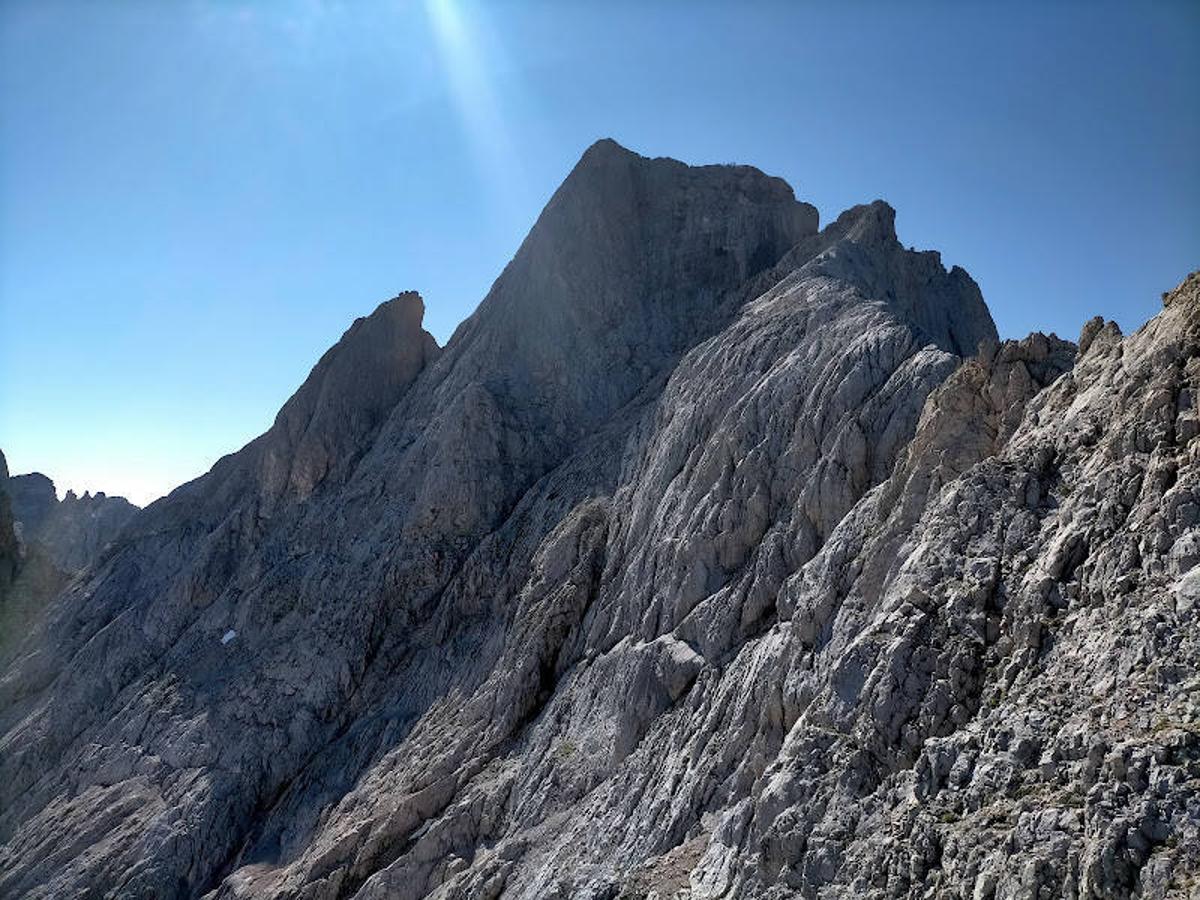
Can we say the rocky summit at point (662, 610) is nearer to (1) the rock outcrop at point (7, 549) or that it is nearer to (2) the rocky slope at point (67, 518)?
(1) the rock outcrop at point (7, 549)

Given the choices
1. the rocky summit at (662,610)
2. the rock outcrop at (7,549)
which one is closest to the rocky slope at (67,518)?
the rock outcrop at (7,549)

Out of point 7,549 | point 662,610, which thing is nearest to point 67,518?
point 7,549

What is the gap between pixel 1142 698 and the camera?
13812 millimetres

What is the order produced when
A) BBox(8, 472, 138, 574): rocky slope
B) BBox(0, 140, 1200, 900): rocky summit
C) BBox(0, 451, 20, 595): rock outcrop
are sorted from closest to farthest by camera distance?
BBox(0, 140, 1200, 900): rocky summit < BBox(0, 451, 20, 595): rock outcrop < BBox(8, 472, 138, 574): rocky slope

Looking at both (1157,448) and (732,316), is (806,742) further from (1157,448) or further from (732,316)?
(732,316)

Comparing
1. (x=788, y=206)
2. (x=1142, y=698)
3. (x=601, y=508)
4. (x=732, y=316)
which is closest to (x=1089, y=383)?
(x=1142, y=698)

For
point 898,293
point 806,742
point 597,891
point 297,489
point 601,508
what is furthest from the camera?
point 297,489

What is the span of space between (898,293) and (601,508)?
61.1 feet

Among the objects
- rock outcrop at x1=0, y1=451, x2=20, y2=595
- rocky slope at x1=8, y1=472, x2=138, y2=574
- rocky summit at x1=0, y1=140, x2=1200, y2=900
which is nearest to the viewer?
rocky summit at x1=0, y1=140, x2=1200, y2=900

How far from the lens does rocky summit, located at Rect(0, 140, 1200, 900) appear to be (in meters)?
15.6

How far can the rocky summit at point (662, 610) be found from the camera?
15594mm

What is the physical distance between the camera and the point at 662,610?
29469 mm

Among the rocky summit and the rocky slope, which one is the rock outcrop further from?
the rocky slope

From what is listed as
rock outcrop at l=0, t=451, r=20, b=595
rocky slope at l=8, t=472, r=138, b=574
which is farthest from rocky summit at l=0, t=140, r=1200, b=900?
rocky slope at l=8, t=472, r=138, b=574
